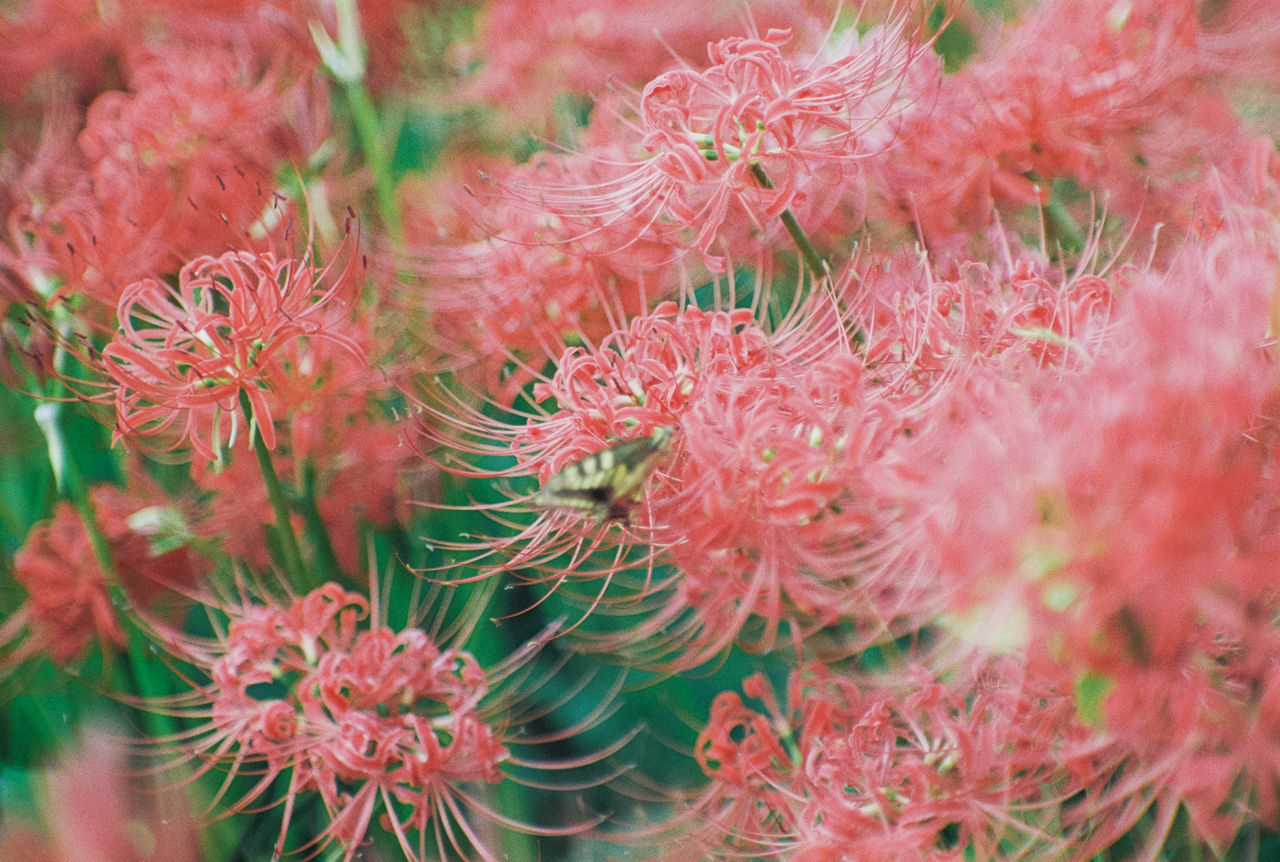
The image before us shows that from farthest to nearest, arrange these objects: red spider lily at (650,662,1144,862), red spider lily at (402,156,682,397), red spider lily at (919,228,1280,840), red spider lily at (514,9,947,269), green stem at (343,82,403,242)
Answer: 1. green stem at (343,82,403,242)
2. red spider lily at (402,156,682,397)
3. red spider lily at (514,9,947,269)
4. red spider lily at (650,662,1144,862)
5. red spider lily at (919,228,1280,840)

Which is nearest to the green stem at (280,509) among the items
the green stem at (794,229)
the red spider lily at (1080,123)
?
the green stem at (794,229)

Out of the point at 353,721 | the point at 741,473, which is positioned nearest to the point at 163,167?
the point at 353,721

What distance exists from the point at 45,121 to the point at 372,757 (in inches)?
37.2

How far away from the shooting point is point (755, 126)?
0.82 m

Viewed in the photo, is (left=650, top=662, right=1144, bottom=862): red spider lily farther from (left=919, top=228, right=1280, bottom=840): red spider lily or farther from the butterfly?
the butterfly

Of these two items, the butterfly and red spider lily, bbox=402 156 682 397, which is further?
red spider lily, bbox=402 156 682 397

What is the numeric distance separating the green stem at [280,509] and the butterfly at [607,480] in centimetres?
31

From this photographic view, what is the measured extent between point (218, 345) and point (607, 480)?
40cm

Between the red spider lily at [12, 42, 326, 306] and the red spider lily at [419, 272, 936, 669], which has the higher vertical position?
the red spider lily at [12, 42, 326, 306]

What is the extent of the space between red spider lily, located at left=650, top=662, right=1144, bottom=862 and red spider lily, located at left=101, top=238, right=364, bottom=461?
51 centimetres

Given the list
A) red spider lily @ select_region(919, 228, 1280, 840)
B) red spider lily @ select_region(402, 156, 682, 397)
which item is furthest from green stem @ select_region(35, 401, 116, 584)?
red spider lily @ select_region(919, 228, 1280, 840)

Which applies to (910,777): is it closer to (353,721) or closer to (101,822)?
(353,721)

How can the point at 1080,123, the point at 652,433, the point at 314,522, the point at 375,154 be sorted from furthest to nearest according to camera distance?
the point at 375,154 < the point at 314,522 < the point at 1080,123 < the point at 652,433

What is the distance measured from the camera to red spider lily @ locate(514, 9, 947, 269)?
816 millimetres
